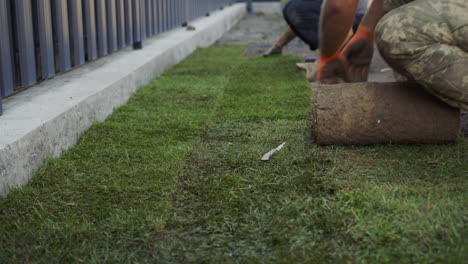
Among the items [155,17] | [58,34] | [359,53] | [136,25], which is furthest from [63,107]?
[155,17]

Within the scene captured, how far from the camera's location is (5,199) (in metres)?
1.94

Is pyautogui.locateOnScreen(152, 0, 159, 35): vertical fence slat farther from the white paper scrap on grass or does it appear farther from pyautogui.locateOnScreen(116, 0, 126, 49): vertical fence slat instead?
the white paper scrap on grass

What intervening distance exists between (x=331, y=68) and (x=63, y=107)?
1.62 m

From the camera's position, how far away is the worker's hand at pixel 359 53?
3.25m

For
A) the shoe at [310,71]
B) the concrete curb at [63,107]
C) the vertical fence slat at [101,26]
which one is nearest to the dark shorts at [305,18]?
the shoe at [310,71]

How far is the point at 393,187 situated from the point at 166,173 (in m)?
0.88

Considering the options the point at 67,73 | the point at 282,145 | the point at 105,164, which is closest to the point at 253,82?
the point at 67,73

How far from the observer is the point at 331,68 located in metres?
3.32

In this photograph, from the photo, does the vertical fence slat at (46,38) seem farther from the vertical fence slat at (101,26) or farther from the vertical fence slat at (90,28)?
the vertical fence slat at (101,26)

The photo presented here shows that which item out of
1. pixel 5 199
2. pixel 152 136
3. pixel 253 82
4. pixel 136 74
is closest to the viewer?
pixel 5 199

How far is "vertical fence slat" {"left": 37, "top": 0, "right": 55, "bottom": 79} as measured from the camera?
113 inches

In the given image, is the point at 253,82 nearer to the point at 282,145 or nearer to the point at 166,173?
the point at 282,145

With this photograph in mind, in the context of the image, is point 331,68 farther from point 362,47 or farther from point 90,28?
point 90,28

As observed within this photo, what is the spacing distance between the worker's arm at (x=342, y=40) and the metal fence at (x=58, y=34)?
1.53 metres
